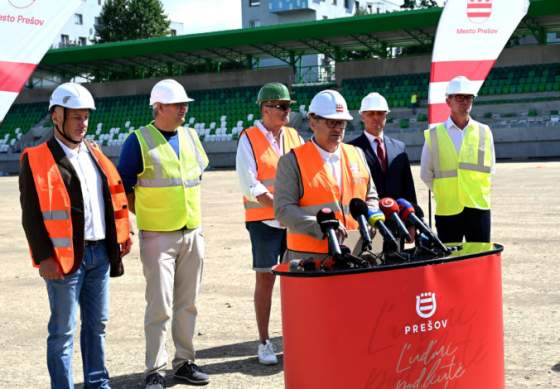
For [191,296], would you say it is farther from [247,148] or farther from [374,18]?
[374,18]

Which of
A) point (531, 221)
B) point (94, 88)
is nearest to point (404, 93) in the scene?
point (94, 88)

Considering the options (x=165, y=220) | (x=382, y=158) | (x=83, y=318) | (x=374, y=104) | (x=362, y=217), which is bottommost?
(x=83, y=318)

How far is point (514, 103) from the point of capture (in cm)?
3491

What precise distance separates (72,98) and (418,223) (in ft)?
7.13

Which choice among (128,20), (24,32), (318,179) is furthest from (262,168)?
(128,20)

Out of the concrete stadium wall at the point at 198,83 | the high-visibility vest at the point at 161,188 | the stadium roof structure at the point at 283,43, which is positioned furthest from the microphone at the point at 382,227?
the concrete stadium wall at the point at 198,83

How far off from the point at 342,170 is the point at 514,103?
105 feet

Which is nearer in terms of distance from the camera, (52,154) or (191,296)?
(52,154)

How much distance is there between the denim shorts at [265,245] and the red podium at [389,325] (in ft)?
6.47

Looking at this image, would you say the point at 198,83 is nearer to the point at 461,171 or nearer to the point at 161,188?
the point at 461,171

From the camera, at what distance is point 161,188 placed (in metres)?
5.29

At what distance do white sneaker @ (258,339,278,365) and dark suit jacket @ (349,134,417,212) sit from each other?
4.79 feet

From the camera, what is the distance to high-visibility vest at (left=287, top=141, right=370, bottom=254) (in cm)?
471

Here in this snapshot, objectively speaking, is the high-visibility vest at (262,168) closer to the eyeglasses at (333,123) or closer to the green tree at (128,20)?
the eyeglasses at (333,123)
